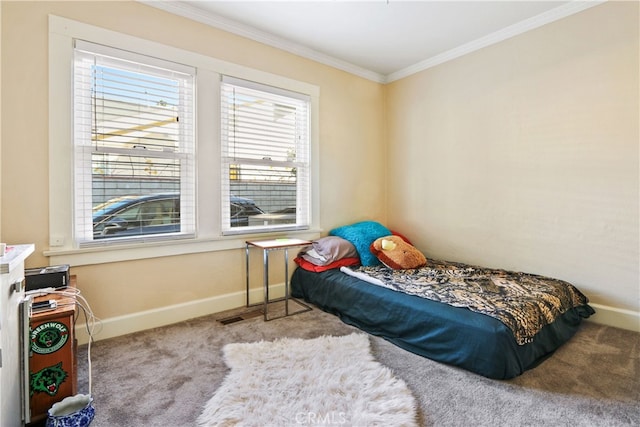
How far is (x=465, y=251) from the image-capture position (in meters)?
3.46

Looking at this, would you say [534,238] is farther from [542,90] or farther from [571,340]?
[542,90]

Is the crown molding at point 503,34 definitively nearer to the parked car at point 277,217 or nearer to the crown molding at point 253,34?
the crown molding at point 253,34

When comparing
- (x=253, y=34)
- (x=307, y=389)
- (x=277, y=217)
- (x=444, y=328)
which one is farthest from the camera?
(x=277, y=217)

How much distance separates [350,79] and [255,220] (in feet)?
6.76

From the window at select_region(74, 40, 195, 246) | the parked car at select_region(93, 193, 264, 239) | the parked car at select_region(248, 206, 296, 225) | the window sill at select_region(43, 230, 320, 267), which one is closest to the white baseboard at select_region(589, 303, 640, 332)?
the parked car at select_region(248, 206, 296, 225)

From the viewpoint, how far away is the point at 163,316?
2.63 metres

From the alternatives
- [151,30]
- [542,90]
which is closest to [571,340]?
[542,90]

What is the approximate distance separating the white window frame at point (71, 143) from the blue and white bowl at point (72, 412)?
3.63 ft

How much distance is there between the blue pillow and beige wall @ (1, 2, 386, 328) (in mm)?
259

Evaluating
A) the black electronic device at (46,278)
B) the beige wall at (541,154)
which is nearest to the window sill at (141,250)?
the black electronic device at (46,278)

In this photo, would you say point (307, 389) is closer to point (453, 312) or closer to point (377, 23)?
point (453, 312)

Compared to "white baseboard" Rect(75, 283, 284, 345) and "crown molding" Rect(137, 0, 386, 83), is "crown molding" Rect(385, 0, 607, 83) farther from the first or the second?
"white baseboard" Rect(75, 283, 284, 345)

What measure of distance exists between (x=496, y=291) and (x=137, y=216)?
283 cm

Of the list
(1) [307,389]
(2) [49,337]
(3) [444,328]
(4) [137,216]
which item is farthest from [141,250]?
(3) [444,328]
